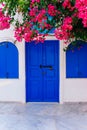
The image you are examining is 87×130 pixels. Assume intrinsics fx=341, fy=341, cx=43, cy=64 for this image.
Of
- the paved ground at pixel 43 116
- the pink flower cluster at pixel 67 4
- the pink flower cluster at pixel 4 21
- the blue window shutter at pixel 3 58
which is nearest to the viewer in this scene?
the pink flower cluster at pixel 67 4

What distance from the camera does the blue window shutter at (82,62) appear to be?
502 inches

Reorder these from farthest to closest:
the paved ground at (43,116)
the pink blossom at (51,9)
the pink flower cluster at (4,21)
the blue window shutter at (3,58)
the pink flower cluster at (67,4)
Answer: the blue window shutter at (3,58) < the paved ground at (43,116) < the pink flower cluster at (4,21) < the pink blossom at (51,9) < the pink flower cluster at (67,4)

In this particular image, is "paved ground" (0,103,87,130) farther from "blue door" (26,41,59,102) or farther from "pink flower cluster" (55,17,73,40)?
"pink flower cluster" (55,17,73,40)

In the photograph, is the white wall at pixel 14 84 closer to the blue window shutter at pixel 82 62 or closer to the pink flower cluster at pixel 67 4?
the blue window shutter at pixel 82 62

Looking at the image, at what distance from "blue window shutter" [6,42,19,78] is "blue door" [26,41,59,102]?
448 millimetres

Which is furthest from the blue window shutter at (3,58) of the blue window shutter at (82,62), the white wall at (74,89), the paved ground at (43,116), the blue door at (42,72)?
the blue window shutter at (82,62)

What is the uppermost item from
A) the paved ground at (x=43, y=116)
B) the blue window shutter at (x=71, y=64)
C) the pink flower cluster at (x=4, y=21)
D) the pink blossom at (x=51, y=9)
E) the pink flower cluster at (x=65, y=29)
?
the pink blossom at (x=51, y=9)

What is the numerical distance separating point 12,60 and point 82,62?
2.62 m

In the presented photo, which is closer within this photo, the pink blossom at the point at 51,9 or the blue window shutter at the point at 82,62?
the pink blossom at the point at 51,9

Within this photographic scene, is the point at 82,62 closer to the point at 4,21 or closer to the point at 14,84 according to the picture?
the point at 14,84

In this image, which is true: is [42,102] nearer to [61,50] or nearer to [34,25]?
[61,50]

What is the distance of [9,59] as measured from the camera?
12.7 meters

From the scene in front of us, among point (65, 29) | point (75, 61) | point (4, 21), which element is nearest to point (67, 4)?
point (65, 29)

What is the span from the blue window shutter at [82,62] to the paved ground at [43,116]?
1.14 meters
